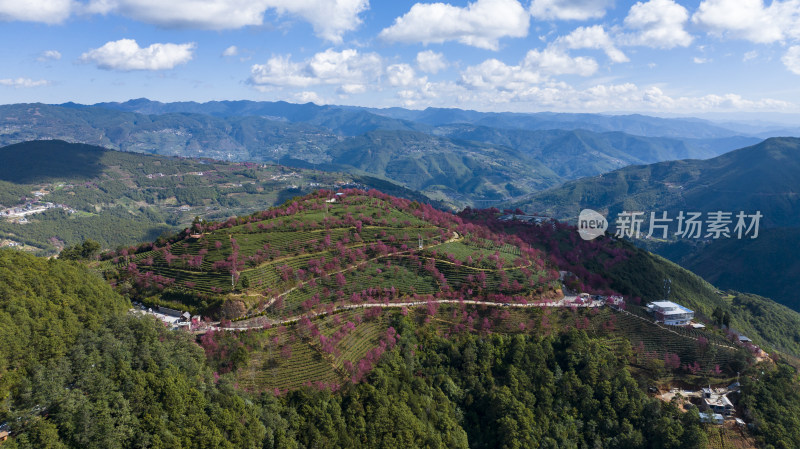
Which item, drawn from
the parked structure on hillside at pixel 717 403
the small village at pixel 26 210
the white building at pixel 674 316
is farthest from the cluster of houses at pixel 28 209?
the parked structure on hillside at pixel 717 403

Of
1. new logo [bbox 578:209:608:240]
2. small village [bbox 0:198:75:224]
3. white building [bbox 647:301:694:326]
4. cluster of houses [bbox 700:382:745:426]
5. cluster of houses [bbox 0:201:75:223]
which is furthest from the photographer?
cluster of houses [bbox 0:201:75:223]

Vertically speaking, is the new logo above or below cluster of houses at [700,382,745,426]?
above

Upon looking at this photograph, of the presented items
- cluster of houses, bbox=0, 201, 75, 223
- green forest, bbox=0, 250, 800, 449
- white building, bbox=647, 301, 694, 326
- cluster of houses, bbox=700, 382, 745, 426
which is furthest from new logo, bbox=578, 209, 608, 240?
cluster of houses, bbox=0, 201, 75, 223

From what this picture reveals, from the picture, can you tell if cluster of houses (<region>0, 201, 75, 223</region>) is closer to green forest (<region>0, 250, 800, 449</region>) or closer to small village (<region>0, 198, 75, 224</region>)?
small village (<region>0, 198, 75, 224</region>)

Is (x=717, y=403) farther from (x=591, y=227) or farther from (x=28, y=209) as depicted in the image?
(x=28, y=209)

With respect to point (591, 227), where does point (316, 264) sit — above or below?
above

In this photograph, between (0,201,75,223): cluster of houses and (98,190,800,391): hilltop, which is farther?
(0,201,75,223): cluster of houses

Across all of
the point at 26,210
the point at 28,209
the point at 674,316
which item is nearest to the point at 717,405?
the point at 674,316

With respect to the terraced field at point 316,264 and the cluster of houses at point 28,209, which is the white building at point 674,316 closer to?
the terraced field at point 316,264

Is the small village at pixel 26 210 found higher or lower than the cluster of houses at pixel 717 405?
higher

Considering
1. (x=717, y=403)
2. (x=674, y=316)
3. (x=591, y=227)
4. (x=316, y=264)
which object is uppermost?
(x=316, y=264)

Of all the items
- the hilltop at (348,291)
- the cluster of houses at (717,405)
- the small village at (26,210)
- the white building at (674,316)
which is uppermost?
the hilltop at (348,291)

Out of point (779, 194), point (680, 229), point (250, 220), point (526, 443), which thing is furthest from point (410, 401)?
point (779, 194)
